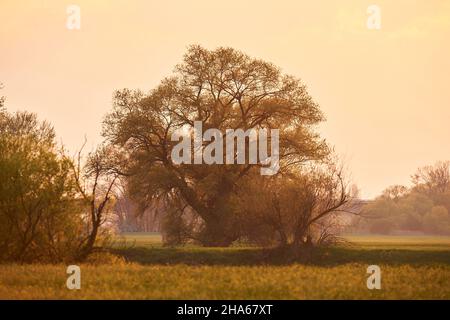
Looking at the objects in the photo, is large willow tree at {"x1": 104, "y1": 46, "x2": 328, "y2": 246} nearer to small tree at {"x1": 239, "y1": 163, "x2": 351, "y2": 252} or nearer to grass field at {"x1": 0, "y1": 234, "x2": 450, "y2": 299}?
small tree at {"x1": 239, "y1": 163, "x2": 351, "y2": 252}

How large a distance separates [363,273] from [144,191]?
2550cm

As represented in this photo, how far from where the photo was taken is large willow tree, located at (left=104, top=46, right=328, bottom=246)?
53500 mm

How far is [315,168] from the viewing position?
42875 millimetres

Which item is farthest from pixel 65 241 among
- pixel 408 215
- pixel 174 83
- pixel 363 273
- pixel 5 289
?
pixel 408 215

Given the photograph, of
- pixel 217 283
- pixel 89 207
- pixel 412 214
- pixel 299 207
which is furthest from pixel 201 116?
pixel 412 214

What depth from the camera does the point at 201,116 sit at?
54406 millimetres

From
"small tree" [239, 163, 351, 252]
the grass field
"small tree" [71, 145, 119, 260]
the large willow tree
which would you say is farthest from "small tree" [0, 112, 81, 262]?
the large willow tree

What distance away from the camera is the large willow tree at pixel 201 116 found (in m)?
53.5

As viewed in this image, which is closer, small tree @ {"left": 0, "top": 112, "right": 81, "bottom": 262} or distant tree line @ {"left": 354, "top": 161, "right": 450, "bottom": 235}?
small tree @ {"left": 0, "top": 112, "right": 81, "bottom": 262}

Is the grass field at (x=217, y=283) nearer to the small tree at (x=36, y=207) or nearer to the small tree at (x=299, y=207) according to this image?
the small tree at (x=36, y=207)

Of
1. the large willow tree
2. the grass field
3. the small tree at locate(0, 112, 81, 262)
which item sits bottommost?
the grass field

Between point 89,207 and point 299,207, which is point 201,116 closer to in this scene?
point 299,207

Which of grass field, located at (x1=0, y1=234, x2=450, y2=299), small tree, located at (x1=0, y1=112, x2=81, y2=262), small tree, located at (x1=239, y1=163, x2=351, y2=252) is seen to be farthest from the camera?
small tree, located at (x1=239, y1=163, x2=351, y2=252)

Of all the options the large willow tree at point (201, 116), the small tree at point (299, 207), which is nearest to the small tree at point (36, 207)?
the small tree at point (299, 207)
